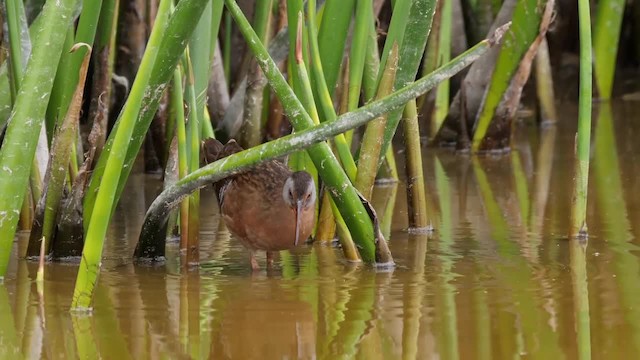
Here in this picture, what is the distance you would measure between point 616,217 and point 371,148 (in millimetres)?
1377

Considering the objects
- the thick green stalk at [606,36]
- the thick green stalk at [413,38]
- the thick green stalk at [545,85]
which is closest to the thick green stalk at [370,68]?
the thick green stalk at [413,38]

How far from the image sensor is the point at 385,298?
13.0 feet

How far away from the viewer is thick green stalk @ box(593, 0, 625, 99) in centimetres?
824

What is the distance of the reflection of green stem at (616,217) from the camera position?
3.89 metres

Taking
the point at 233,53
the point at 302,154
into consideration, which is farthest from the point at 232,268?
the point at 233,53

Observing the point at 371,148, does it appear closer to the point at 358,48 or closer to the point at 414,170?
the point at 358,48

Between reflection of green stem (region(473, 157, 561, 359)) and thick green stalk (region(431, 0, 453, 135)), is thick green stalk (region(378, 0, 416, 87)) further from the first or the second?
thick green stalk (region(431, 0, 453, 135))

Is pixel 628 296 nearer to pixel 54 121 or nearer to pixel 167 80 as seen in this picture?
pixel 167 80

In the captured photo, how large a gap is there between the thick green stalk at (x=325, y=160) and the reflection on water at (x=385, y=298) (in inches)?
6.4

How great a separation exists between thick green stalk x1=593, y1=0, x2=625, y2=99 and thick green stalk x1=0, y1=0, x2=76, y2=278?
16.6ft

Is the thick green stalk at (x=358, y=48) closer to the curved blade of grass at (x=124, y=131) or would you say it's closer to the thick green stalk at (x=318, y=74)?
the thick green stalk at (x=318, y=74)

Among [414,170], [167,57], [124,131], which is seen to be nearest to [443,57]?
[414,170]

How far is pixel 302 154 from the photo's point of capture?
4.91 m

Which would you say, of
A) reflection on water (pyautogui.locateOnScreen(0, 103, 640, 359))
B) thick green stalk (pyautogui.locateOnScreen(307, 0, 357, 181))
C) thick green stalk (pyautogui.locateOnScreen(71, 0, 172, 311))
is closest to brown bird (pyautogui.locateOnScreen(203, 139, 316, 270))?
reflection on water (pyautogui.locateOnScreen(0, 103, 640, 359))
